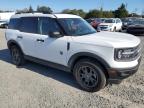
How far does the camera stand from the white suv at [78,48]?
184 inches

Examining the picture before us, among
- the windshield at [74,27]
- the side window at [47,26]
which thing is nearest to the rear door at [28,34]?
the side window at [47,26]

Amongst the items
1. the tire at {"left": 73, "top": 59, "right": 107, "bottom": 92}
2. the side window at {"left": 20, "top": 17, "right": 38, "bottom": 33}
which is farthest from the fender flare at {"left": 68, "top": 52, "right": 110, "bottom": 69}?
the side window at {"left": 20, "top": 17, "right": 38, "bottom": 33}

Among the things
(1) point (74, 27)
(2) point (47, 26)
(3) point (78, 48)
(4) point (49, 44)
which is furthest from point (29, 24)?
(3) point (78, 48)

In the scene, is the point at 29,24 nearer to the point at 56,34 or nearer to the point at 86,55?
the point at 56,34

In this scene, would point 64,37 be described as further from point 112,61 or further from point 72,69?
point 112,61

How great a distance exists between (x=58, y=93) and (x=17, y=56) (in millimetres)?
3094

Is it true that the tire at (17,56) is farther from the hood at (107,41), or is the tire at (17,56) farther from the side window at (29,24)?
the hood at (107,41)

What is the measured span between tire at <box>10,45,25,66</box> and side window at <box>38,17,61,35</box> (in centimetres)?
152

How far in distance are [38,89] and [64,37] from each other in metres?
1.53

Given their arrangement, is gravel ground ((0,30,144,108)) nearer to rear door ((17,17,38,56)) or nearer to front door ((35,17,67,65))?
front door ((35,17,67,65))

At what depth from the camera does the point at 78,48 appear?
514 centimetres

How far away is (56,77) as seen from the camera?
20.3 feet

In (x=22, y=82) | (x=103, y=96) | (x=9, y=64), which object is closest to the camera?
(x=103, y=96)

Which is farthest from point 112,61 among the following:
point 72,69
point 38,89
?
point 38,89
